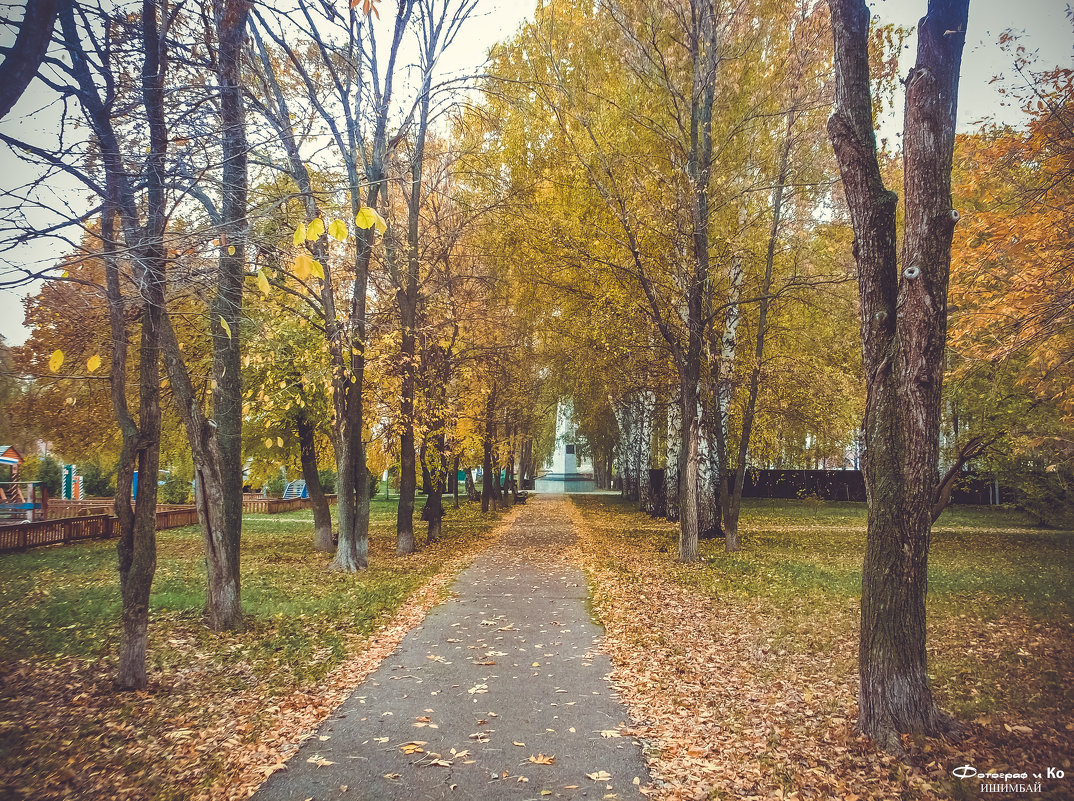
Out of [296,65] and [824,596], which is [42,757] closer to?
[824,596]

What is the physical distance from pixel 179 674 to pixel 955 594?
1091cm

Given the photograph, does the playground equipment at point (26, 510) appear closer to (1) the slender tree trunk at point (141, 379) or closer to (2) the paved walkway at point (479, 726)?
(2) the paved walkway at point (479, 726)

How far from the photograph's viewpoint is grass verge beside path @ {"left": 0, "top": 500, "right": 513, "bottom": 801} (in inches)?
170

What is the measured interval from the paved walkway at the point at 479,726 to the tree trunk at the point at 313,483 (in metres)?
8.73

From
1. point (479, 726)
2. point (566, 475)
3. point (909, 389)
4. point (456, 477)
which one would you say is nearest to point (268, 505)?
point (456, 477)

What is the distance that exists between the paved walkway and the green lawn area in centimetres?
263

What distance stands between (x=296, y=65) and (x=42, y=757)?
11.1 metres

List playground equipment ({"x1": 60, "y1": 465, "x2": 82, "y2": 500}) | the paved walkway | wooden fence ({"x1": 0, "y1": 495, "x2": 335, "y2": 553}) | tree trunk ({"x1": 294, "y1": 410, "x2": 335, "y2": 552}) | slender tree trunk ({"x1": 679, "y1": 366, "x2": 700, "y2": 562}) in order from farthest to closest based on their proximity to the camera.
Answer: playground equipment ({"x1": 60, "y1": 465, "x2": 82, "y2": 500}) < tree trunk ({"x1": 294, "y1": 410, "x2": 335, "y2": 552}) < wooden fence ({"x1": 0, "y1": 495, "x2": 335, "y2": 553}) < slender tree trunk ({"x1": 679, "y1": 366, "x2": 700, "y2": 562}) < the paved walkway

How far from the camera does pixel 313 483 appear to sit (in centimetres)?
1700

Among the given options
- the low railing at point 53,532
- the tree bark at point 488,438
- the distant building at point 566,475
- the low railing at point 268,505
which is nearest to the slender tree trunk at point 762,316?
the tree bark at point 488,438

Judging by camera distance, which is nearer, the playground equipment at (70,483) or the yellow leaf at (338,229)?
the yellow leaf at (338,229)

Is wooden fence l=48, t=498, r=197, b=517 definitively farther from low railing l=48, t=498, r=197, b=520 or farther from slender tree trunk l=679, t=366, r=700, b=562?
slender tree trunk l=679, t=366, r=700, b=562

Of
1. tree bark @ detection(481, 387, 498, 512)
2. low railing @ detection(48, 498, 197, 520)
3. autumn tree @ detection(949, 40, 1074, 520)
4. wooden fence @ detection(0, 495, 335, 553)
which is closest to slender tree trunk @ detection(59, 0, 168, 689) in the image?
autumn tree @ detection(949, 40, 1074, 520)

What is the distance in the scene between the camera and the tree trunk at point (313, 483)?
1672 centimetres
